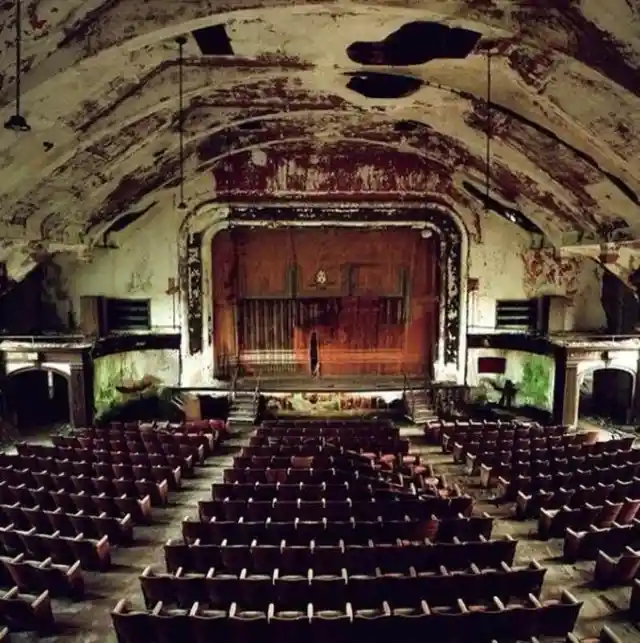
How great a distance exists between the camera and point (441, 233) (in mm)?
17438

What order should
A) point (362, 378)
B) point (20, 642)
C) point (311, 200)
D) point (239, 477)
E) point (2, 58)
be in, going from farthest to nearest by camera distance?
point (362, 378) < point (311, 200) < point (239, 477) < point (2, 58) < point (20, 642)

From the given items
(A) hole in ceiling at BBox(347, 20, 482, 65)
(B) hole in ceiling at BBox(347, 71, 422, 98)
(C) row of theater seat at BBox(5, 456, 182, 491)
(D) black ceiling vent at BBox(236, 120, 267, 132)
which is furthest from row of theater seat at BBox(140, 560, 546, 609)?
(D) black ceiling vent at BBox(236, 120, 267, 132)

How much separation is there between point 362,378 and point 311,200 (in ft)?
17.1

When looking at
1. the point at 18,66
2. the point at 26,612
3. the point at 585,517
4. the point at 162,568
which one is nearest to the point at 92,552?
the point at 162,568

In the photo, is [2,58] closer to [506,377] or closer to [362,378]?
[362,378]

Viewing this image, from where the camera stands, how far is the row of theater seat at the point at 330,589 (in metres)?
5.76

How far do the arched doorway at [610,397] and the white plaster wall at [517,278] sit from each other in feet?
5.06

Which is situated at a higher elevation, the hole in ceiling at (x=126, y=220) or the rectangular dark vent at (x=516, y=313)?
the hole in ceiling at (x=126, y=220)

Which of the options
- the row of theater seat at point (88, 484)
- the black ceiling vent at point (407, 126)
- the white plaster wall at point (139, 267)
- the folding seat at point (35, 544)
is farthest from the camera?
the white plaster wall at point (139, 267)

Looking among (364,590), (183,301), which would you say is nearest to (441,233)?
(183,301)

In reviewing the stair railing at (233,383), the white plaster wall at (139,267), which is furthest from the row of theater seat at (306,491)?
the white plaster wall at (139,267)

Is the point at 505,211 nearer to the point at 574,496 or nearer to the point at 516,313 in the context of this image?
the point at 516,313

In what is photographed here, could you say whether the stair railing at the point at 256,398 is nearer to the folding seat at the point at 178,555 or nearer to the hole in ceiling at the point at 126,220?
the hole in ceiling at the point at 126,220

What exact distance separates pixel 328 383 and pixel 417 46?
1031 cm
